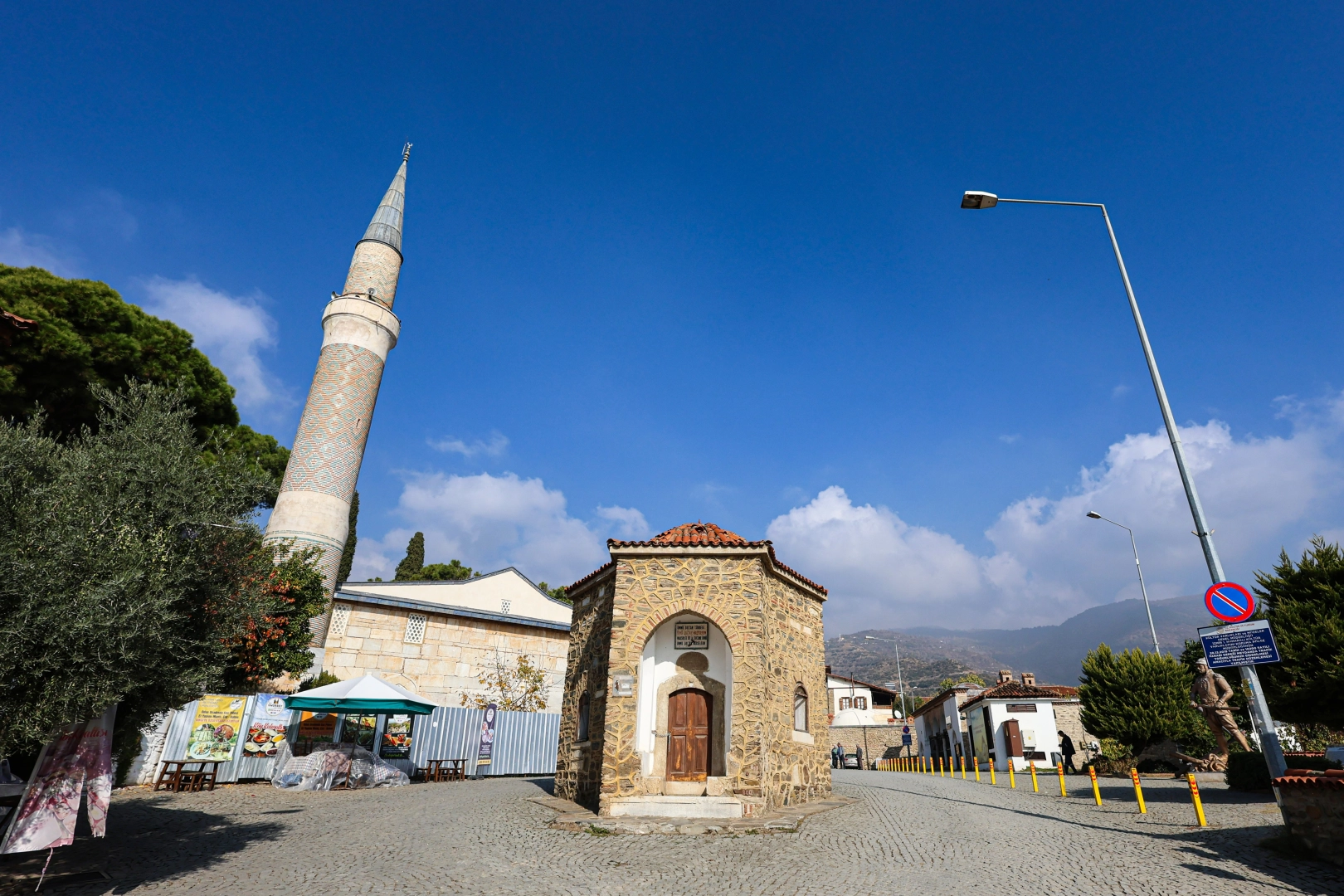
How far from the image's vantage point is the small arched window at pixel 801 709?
48.6 ft

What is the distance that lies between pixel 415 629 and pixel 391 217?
17537 millimetres

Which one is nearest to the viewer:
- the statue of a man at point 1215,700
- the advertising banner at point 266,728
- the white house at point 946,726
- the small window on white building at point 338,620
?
the statue of a man at point 1215,700

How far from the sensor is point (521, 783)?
1858 centimetres

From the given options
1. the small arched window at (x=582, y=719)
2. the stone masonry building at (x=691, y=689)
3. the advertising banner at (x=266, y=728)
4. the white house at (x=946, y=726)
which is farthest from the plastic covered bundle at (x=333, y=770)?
the white house at (x=946, y=726)

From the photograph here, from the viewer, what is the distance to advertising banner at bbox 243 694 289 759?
56.6 ft

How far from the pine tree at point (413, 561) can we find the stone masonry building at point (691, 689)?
33222 millimetres

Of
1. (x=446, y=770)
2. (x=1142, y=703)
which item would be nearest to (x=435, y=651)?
(x=446, y=770)

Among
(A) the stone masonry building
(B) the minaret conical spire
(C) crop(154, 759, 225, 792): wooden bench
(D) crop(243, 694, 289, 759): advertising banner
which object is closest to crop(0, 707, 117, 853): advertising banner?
(A) the stone masonry building

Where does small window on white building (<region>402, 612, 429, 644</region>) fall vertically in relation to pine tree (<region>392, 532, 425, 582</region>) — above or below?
below

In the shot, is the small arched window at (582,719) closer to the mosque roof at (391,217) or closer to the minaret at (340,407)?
the minaret at (340,407)

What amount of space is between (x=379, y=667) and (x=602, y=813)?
50.8ft

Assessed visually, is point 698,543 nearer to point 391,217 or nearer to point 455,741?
point 455,741

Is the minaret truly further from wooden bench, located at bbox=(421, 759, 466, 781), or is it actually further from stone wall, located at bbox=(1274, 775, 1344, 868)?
stone wall, located at bbox=(1274, 775, 1344, 868)

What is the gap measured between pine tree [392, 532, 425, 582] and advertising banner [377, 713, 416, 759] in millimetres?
25198
